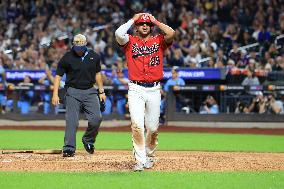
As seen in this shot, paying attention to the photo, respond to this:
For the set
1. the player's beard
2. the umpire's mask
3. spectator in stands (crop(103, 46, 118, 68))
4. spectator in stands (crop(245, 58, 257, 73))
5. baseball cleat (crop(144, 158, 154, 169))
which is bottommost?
baseball cleat (crop(144, 158, 154, 169))

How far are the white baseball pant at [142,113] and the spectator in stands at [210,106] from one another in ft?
33.3

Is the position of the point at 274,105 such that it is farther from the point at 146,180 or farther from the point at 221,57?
the point at 146,180

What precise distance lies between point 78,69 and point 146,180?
3.80m

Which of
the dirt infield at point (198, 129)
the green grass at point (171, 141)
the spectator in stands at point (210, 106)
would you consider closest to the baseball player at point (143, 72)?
the green grass at point (171, 141)

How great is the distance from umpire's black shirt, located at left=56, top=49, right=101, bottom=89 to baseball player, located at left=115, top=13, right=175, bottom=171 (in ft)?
6.69

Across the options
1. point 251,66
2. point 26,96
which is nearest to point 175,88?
point 251,66

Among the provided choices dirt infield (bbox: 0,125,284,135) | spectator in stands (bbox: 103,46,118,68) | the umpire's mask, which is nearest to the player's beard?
the umpire's mask

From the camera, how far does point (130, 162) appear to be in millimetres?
10430

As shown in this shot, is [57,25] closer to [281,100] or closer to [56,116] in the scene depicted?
[56,116]

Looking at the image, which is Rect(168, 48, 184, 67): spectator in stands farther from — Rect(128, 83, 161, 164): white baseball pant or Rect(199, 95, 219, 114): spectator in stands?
Rect(128, 83, 161, 164): white baseball pant

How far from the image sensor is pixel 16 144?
47.2 ft

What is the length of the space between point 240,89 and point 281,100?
1.29 meters

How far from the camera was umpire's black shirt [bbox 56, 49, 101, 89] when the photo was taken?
1141 cm

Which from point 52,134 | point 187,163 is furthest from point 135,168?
point 52,134
